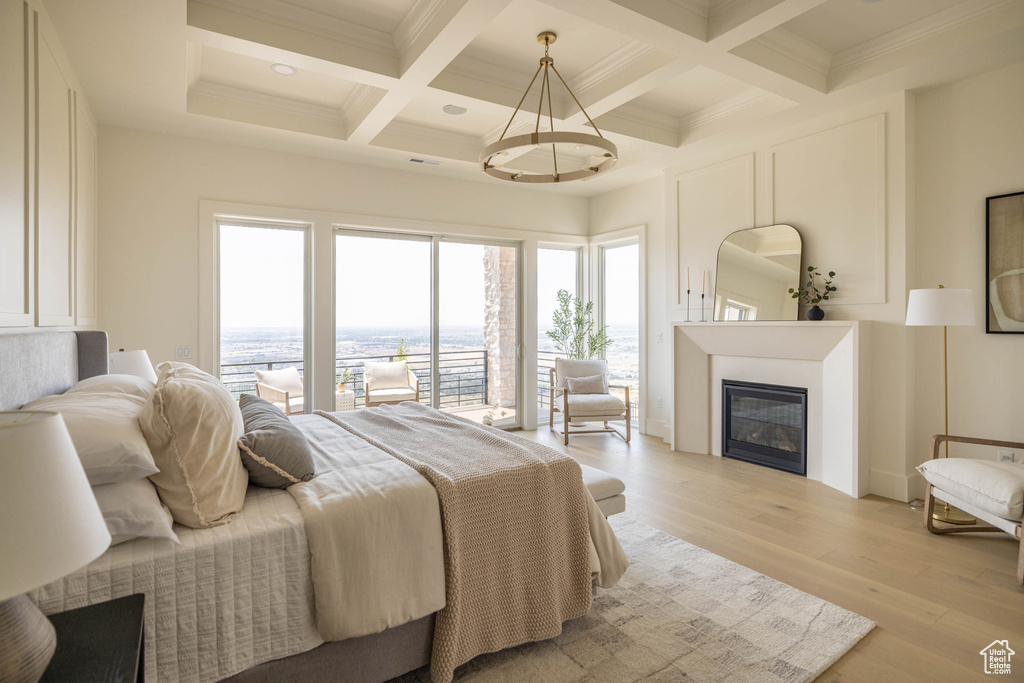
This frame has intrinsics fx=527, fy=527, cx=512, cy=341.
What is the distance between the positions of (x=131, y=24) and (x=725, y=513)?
4.29 meters

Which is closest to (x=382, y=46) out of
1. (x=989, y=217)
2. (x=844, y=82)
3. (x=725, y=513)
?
(x=844, y=82)

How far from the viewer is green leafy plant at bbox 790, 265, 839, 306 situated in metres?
4.00

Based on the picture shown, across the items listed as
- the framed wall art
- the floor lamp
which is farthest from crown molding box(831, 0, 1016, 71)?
the floor lamp

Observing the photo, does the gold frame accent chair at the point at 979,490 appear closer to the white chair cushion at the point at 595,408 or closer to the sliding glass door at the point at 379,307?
the white chair cushion at the point at 595,408

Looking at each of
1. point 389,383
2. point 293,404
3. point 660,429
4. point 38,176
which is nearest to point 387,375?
point 389,383

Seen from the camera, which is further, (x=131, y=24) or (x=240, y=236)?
(x=240, y=236)

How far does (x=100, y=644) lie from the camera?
1.03 m

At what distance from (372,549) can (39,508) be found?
1081 millimetres

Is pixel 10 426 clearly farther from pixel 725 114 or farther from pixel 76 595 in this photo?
pixel 725 114

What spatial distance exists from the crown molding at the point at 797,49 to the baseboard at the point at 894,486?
2807 millimetres

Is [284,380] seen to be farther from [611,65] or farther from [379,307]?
[611,65]

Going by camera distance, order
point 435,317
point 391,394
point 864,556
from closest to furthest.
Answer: point 864,556 → point 391,394 → point 435,317

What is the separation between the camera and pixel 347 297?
502 centimetres

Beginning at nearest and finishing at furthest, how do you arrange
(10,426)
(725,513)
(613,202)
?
(10,426) → (725,513) → (613,202)
